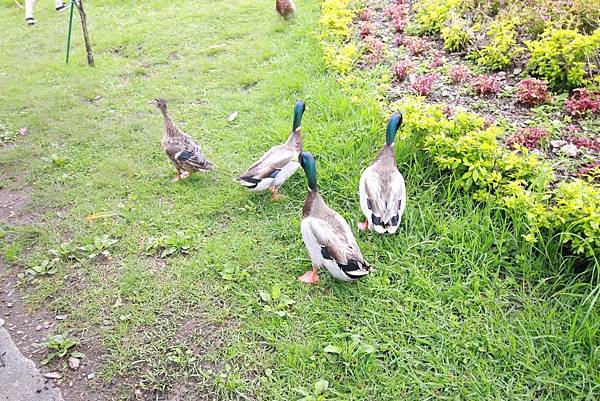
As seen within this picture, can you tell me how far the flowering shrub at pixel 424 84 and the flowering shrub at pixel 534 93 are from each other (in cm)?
83

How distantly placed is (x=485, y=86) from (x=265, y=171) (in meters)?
2.31

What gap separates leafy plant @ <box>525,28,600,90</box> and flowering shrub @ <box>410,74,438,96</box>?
94 centimetres

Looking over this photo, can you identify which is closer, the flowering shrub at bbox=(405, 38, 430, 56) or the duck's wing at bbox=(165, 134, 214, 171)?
the duck's wing at bbox=(165, 134, 214, 171)

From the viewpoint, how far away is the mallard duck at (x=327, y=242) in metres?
3.15

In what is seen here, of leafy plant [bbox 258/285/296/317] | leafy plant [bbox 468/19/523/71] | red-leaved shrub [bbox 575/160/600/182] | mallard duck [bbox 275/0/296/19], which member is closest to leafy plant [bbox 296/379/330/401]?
leafy plant [bbox 258/285/296/317]

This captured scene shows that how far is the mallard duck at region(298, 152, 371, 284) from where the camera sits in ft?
10.3

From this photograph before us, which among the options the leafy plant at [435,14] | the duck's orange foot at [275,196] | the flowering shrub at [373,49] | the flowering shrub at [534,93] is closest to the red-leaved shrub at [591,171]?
the flowering shrub at [534,93]

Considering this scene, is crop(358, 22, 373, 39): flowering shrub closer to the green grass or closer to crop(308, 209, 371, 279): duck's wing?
the green grass

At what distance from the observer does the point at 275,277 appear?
11.5 feet

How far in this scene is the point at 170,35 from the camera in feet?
26.5

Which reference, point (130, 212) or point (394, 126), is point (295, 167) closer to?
point (394, 126)

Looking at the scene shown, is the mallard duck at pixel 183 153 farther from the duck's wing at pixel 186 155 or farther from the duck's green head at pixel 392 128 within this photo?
the duck's green head at pixel 392 128

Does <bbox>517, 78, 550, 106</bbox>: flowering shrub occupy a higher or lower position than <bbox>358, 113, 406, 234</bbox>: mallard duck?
higher

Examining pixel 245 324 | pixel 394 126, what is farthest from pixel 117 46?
pixel 245 324
